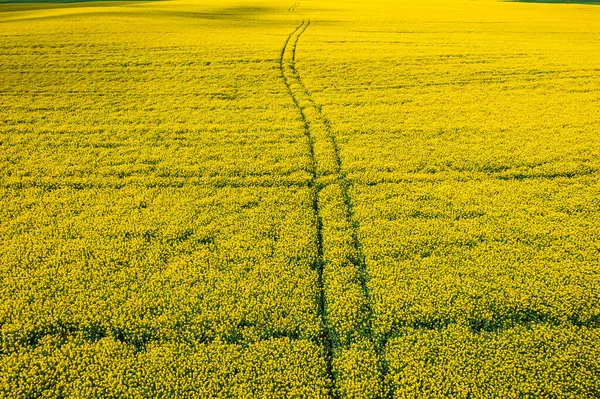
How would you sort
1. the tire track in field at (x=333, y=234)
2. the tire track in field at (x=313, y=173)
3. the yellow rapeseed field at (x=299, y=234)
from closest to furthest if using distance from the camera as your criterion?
the yellow rapeseed field at (x=299, y=234) → the tire track in field at (x=313, y=173) → the tire track in field at (x=333, y=234)

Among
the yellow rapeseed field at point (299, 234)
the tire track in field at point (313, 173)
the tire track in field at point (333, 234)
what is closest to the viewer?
the yellow rapeseed field at point (299, 234)

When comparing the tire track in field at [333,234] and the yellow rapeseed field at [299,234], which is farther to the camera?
the tire track in field at [333,234]

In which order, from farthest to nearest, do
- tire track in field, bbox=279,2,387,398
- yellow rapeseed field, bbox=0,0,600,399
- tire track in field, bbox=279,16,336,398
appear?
tire track in field, bbox=279,2,387,398
tire track in field, bbox=279,16,336,398
yellow rapeseed field, bbox=0,0,600,399

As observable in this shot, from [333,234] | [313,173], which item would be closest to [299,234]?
[333,234]

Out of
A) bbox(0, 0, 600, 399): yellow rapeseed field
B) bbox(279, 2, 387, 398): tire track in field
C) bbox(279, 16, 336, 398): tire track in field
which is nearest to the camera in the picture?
bbox(0, 0, 600, 399): yellow rapeseed field

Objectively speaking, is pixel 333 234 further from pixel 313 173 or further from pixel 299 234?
pixel 313 173

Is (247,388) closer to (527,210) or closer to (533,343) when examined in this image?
(533,343)
